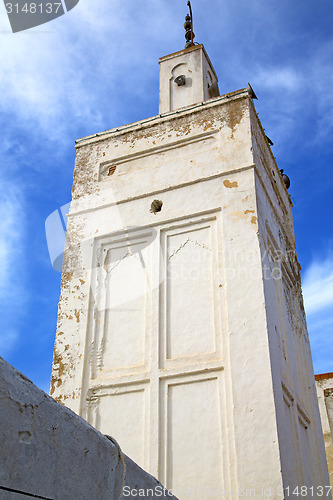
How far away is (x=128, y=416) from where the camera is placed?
680cm

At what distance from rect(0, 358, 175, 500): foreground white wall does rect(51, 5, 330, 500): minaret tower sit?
380 cm

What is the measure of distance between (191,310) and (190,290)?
0.98 feet

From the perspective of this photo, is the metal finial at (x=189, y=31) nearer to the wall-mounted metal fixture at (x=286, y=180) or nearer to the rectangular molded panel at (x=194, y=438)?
the wall-mounted metal fixture at (x=286, y=180)

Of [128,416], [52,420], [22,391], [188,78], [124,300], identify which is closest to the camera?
[22,391]

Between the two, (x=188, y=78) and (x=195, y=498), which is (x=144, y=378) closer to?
(x=195, y=498)

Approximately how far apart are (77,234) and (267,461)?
15.0 feet

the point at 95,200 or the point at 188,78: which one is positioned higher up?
the point at 188,78

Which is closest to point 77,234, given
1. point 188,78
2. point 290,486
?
point 188,78

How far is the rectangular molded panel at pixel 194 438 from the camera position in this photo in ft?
19.9

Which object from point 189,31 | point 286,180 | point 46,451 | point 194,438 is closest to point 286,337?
point 194,438

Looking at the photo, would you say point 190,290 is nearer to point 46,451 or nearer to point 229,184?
point 229,184

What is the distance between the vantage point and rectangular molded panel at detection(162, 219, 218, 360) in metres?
7.00

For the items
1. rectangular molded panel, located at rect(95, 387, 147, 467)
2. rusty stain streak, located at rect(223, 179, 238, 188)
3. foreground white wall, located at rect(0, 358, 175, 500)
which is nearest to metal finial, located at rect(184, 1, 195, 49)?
rusty stain streak, located at rect(223, 179, 238, 188)

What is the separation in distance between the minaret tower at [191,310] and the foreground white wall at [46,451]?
3.80 m
